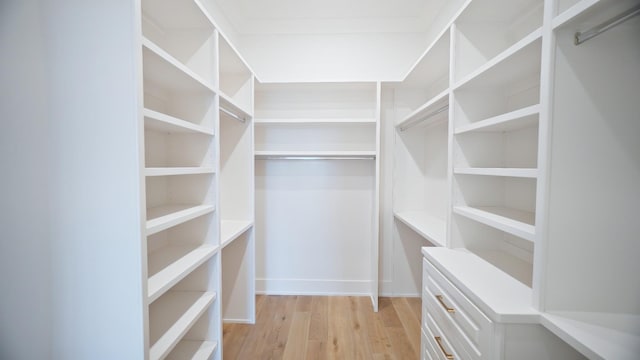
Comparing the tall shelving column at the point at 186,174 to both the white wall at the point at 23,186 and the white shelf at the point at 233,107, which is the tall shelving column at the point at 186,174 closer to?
the white shelf at the point at 233,107

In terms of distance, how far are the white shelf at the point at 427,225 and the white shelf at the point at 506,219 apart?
1.02 feet

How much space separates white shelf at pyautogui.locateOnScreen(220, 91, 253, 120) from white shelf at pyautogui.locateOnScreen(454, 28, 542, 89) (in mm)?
1431

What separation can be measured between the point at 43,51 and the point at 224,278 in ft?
6.34

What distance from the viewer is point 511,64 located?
45.6 inches

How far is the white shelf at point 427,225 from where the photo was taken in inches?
67.5

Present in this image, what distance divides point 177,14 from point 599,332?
→ 2.14 m

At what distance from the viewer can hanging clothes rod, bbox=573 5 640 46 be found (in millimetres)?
677

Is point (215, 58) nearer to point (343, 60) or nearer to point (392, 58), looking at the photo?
point (343, 60)

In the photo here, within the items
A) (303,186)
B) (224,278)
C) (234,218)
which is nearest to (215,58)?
(234,218)

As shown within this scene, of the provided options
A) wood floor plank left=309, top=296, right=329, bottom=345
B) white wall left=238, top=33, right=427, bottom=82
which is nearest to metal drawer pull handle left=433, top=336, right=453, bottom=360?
wood floor plank left=309, top=296, right=329, bottom=345

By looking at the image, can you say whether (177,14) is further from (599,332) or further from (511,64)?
(599,332)

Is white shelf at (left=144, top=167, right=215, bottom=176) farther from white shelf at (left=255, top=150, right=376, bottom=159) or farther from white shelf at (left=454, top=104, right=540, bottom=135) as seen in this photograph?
white shelf at (left=454, top=104, right=540, bottom=135)

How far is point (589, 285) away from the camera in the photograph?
81 centimetres

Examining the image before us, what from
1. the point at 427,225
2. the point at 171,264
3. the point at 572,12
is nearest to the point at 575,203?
the point at 572,12
